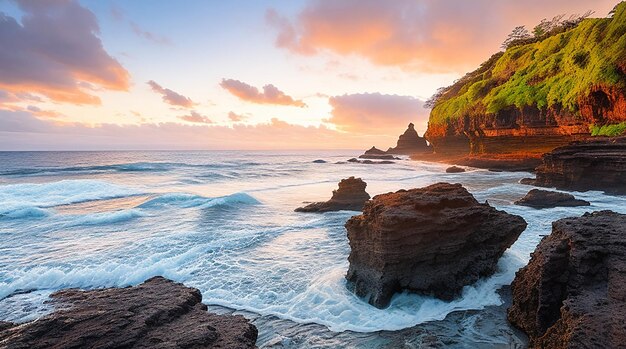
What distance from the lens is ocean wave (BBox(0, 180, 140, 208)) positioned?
24039 mm

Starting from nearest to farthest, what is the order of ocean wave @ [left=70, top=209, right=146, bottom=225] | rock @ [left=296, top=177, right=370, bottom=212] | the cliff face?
ocean wave @ [left=70, top=209, right=146, bottom=225] < rock @ [left=296, top=177, right=370, bottom=212] < the cliff face

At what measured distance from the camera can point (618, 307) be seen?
4.03m

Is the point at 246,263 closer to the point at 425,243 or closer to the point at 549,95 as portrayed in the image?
the point at 425,243

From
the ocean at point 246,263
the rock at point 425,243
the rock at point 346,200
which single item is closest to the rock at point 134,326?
the ocean at point 246,263

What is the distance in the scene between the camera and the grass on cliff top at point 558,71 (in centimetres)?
2523

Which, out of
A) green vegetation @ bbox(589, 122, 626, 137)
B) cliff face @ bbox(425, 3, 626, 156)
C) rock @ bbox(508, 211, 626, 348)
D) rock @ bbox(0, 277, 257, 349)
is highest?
cliff face @ bbox(425, 3, 626, 156)

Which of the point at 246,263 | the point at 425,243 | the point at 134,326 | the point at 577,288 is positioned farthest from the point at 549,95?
the point at 134,326

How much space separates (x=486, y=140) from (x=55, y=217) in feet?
147

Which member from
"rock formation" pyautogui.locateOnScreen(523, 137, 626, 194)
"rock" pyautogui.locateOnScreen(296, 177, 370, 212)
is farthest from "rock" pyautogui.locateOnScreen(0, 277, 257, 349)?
"rock formation" pyautogui.locateOnScreen(523, 137, 626, 194)

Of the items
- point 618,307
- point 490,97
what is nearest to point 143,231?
point 618,307

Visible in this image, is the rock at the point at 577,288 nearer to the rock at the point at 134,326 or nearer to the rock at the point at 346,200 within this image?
the rock at the point at 134,326

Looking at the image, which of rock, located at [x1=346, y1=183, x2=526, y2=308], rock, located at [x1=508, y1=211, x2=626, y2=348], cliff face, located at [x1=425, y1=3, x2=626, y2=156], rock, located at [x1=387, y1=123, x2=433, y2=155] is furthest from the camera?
rock, located at [x1=387, y1=123, x2=433, y2=155]

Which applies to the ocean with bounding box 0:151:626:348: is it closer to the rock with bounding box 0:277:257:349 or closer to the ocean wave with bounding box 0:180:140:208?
the rock with bounding box 0:277:257:349

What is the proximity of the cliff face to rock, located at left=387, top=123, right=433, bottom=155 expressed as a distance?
49348mm
